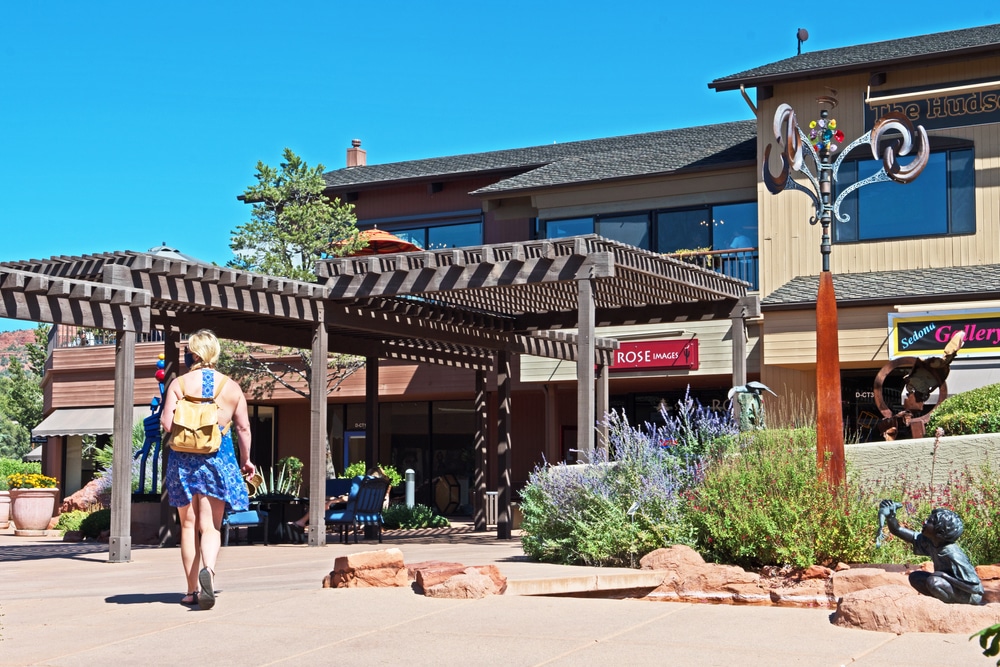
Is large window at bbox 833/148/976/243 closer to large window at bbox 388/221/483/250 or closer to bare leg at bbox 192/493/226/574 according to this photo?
large window at bbox 388/221/483/250

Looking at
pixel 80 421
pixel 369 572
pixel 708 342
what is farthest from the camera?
pixel 80 421

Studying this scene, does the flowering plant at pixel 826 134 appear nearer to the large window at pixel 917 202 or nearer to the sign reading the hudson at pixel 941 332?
the sign reading the hudson at pixel 941 332

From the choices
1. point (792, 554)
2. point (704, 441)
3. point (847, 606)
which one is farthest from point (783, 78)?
point (847, 606)

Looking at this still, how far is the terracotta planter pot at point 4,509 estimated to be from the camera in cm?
2372

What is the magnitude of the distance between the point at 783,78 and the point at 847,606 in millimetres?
16886

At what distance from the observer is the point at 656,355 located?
24516 mm

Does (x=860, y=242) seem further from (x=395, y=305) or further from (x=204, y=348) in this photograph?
(x=204, y=348)

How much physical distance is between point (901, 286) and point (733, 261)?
12.6 ft

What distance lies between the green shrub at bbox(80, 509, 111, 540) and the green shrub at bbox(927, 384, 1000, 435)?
11.4m

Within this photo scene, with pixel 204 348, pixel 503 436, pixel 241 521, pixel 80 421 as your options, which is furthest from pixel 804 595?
pixel 80 421

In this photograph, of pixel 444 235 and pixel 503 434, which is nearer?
pixel 503 434

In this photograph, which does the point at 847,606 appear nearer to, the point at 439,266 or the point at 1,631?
the point at 1,631

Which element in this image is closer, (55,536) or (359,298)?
(359,298)

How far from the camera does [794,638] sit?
6.66 meters
